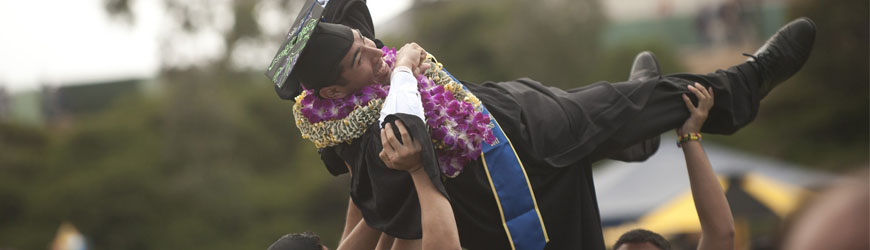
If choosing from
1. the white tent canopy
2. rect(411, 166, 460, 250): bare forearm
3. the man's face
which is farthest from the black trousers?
the white tent canopy

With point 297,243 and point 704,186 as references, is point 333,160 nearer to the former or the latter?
point 297,243

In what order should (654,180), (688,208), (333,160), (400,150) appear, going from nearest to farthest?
(400,150), (333,160), (688,208), (654,180)

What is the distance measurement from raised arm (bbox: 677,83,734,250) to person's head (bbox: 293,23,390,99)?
1175 millimetres

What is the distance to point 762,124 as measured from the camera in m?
18.6

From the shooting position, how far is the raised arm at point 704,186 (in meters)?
3.28

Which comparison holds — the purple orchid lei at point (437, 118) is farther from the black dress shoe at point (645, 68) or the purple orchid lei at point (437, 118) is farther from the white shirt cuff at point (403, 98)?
the black dress shoe at point (645, 68)

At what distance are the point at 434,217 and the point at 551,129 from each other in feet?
2.18

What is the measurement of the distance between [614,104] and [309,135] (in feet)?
3.52

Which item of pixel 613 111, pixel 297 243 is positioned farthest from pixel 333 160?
pixel 613 111

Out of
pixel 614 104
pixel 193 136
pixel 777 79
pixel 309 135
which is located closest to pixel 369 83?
pixel 309 135

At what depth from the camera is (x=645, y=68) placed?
360 cm

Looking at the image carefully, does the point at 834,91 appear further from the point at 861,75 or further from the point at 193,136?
the point at 193,136

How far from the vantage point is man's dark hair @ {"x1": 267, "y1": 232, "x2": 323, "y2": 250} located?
3.28 m

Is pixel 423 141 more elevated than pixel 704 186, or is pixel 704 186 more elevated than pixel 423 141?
pixel 423 141
